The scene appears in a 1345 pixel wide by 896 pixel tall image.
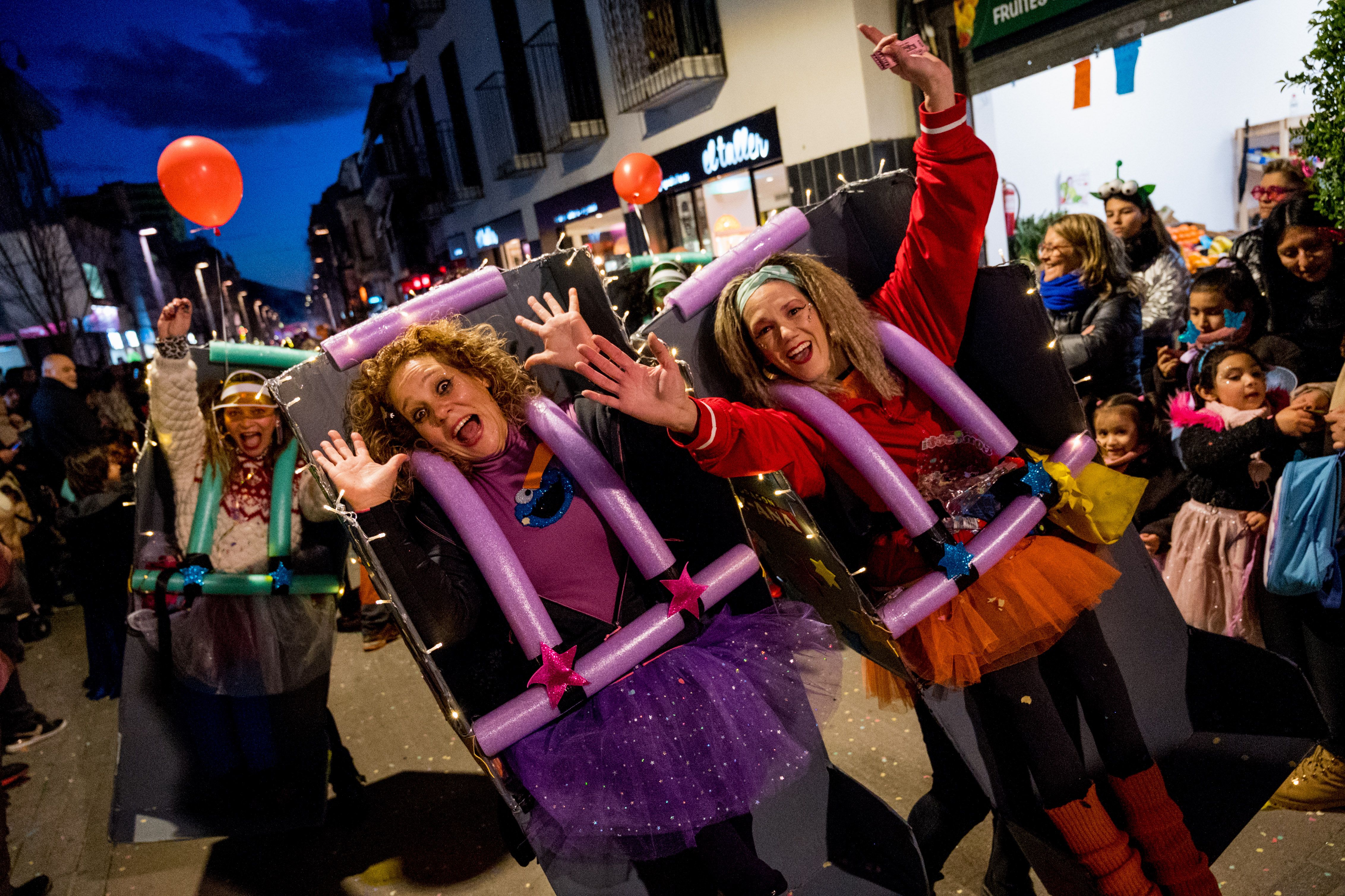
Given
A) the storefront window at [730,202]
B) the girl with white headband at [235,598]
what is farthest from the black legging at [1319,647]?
the storefront window at [730,202]

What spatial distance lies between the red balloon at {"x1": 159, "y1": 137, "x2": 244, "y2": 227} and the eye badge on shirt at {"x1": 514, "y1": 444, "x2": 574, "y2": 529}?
100 inches

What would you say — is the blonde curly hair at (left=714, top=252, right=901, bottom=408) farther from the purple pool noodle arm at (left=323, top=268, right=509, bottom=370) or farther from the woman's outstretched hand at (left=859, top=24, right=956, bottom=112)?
the purple pool noodle arm at (left=323, top=268, right=509, bottom=370)

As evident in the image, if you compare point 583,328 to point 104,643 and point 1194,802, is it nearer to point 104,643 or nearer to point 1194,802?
point 1194,802

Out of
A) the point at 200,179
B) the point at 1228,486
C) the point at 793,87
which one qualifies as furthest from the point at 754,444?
the point at 793,87

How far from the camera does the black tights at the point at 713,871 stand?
1875 millimetres

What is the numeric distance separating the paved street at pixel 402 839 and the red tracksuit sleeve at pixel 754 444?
4.32ft

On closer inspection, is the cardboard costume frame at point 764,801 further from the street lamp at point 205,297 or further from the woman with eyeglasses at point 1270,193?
the woman with eyeglasses at point 1270,193

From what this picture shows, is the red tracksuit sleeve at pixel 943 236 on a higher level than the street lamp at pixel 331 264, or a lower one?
lower

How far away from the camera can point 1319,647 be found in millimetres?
2256

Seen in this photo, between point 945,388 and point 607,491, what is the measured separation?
837 mm

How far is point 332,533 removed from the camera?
114 inches

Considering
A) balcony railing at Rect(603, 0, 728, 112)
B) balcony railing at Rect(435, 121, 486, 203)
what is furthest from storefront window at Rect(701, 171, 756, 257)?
balcony railing at Rect(435, 121, 486, 203)

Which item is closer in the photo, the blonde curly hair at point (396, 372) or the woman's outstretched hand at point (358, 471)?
the woman's outstretched hand at point (358, 471)

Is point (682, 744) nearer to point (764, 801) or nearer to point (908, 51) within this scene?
point (764, 801)
